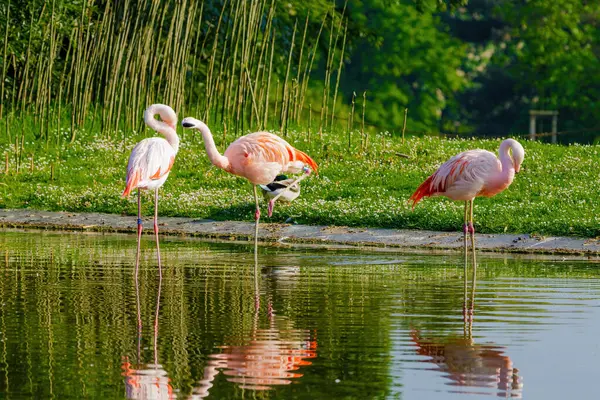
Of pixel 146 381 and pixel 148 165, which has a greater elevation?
pixel 148 165

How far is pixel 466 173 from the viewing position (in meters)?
13.3

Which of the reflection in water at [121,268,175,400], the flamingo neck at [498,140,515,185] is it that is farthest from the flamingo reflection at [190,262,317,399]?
the flamingo neck at [498,140,515,185]

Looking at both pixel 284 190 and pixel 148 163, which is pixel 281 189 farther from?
pixel 148 163

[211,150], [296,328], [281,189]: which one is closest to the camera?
[296,328]

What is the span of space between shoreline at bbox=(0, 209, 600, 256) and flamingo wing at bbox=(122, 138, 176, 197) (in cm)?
313

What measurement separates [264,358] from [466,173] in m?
5.86

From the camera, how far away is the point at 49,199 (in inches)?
786

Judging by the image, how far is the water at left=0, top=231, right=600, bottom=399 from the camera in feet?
23.2

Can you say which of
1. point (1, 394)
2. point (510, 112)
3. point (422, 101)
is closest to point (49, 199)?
point (1, 394)

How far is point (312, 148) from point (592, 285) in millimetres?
13194

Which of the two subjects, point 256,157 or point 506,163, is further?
point 256,157

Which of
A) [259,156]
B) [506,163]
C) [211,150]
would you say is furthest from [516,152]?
[211,150]

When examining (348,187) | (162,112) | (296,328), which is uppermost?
(162,112)

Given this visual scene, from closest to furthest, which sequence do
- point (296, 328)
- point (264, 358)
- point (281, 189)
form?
point (264, 358) → point (296, 328) → point (281, 189)
